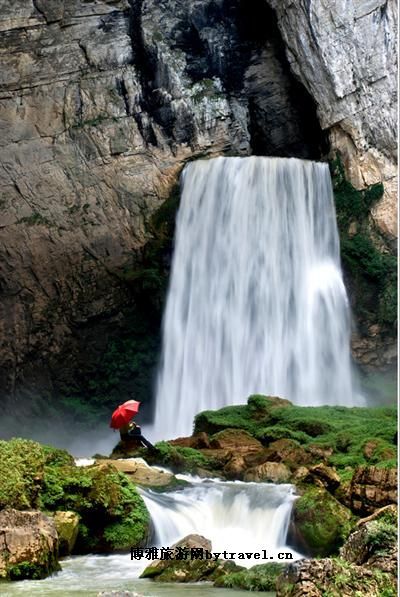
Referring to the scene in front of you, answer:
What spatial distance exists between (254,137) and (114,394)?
9.16m

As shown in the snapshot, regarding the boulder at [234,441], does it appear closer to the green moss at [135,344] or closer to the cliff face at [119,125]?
the green moss at [135,344]

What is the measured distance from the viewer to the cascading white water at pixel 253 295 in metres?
24.0

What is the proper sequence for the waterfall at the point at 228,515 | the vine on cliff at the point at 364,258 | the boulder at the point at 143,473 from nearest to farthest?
the waterfall at the point at 228,515
the boulder at the point at 143,473
the vine on cliff at the point at 364,258

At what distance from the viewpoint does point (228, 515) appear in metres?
12.9

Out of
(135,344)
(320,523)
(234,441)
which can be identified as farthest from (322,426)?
(135,344)

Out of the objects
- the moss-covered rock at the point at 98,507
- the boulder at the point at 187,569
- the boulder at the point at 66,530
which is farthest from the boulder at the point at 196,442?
the boulder at the point at 187,569

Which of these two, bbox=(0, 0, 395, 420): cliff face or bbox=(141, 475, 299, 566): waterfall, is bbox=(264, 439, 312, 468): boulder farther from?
bbox=(0, 0, 395, 420): cliff face

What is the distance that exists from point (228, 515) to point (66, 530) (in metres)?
2.70

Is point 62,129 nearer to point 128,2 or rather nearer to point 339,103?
point 128,2

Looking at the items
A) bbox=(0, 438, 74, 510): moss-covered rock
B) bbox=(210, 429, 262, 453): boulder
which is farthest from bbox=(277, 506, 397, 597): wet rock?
bbox=(210, 429, 262, 453): boulder

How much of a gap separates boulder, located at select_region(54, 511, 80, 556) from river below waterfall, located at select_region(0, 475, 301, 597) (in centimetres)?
15

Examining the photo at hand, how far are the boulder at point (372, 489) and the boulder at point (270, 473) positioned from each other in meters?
1.92

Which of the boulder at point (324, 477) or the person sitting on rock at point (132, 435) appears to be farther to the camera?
the person sitting on rock at point (132, 435)

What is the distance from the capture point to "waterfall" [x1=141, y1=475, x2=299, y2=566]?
12.1 meters
